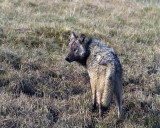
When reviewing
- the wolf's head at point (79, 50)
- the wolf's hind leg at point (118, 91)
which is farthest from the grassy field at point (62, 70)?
the wolf's head at point (79, 50)

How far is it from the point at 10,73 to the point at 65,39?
2277 millimetres

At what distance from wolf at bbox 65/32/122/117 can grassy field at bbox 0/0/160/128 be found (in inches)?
17.2

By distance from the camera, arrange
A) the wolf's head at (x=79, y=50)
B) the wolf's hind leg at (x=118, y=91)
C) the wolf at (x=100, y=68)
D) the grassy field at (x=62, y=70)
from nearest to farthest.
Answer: the wolf at (x=100, y=68), the wolf's hind leg at (x=118, y=91), the grassy field at (x=62, y=70), the wolf's head at (x=79, y=50)

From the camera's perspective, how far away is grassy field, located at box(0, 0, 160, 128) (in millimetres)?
4238

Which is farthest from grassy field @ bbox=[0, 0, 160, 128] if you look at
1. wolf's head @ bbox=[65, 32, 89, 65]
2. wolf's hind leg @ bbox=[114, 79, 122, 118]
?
wolf's head @ bbox=[65, 32, 89, 65]

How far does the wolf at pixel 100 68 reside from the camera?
3.95 meters

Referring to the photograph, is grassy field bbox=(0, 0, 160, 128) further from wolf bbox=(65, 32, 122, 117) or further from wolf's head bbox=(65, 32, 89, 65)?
wolf's head bbox=(65, 32, 89, 65)

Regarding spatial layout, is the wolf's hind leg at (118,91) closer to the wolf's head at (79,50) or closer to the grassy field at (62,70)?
the grassy field at (62,70)

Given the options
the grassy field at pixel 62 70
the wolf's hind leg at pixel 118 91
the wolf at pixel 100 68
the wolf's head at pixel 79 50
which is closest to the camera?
the wolf at pixel 100 68

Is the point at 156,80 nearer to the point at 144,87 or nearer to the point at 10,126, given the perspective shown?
the point at 144,87

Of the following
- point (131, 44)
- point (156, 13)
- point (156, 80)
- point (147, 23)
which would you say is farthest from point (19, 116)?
point (156, 13)

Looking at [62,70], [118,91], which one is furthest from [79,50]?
[118,91]

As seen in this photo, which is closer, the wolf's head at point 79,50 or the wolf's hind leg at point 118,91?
the wolf's hind leg at point 118,91

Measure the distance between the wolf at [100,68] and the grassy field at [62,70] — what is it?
44 centimetres
